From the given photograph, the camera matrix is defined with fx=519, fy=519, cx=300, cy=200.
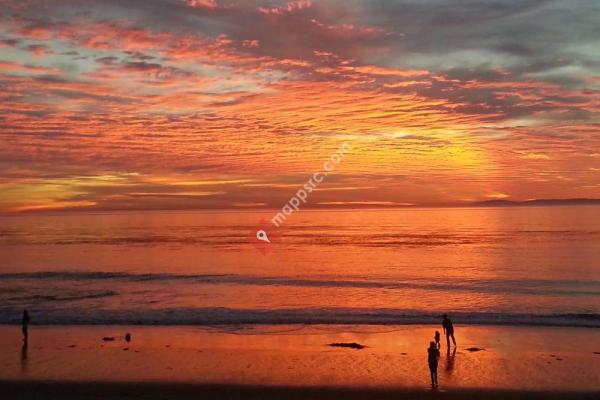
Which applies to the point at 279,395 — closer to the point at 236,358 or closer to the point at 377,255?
the point at 236,358

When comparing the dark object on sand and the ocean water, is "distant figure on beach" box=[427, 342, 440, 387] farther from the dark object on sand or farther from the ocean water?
the ocean water

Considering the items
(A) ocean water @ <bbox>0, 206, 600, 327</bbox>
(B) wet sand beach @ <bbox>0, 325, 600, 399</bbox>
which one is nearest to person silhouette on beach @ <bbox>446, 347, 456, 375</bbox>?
(B) wet sand beach @ <bbox>0, 325, 600, 399</bbox>

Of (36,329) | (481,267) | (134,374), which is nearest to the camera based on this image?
(134,374)

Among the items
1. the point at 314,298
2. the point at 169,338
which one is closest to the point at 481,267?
the point at 314,298

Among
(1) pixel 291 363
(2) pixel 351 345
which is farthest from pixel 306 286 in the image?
(1) pixel 291 363

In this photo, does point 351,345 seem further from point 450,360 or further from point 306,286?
point 306,286

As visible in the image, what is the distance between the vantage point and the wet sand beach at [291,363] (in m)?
17.7

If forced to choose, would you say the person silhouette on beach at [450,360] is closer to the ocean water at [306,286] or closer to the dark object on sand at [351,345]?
Answer: the dark object on sand at [351,345]

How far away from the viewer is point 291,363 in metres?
20.8

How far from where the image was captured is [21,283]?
48469mm

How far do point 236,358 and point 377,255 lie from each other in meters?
52.7

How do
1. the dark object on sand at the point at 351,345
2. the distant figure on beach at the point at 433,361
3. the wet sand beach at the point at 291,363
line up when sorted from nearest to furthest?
the distant figure on beach at the point at 433,361 → the wet sand beach at the point at 291,363 → the dark object on sand at the point at 351,345

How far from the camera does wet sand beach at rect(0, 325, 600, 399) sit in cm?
1772

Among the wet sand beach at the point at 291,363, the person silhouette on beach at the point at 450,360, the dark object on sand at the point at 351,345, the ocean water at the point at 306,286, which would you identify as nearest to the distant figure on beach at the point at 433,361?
the wet sand beach at the point at 291,363
